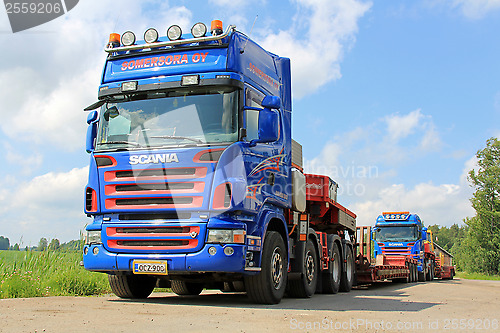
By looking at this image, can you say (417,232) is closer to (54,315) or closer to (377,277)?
(377,277)

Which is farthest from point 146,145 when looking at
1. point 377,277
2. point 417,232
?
point 417,232

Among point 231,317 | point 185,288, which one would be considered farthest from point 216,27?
point 185,288

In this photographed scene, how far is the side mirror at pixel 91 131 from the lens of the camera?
900 cm

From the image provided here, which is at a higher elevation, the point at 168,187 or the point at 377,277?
the point at 168,187

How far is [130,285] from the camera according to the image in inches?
384

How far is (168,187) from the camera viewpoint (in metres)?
8.11

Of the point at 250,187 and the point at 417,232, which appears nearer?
the point at 250,187

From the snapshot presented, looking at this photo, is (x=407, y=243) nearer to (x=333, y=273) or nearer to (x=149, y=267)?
(x=333, y=273)

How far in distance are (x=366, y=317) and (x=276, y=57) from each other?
5.38 meters

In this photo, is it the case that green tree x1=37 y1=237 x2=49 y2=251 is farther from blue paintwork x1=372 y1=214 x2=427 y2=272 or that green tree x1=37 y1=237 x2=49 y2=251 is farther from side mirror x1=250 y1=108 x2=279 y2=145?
blue paintwork x1=372 y1=214 x2=427 y2=272

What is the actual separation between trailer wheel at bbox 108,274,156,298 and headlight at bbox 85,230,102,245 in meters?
1.14

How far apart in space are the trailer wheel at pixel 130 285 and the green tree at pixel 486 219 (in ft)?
130

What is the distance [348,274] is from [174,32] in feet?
27.5

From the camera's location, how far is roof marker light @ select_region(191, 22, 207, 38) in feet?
29.3
